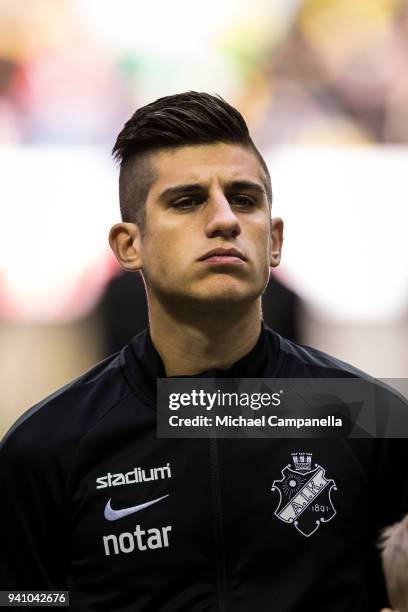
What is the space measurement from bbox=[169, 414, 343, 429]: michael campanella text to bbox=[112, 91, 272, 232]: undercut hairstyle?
13.1 inches

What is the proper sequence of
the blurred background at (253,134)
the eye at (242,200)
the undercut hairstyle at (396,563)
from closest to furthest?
1. the undercut hairstyle at (396,563)
2. the eye at (242,200)
3. the blurred background at (253,134)

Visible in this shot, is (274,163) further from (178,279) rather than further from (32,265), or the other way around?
(32,265)

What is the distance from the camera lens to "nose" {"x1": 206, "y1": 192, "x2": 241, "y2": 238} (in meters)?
1.21

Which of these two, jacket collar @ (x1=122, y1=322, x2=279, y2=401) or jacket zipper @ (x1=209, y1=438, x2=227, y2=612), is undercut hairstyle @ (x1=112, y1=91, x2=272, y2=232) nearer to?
jacket collar @ (x1=122, y1=322, x2=279, y2=401)

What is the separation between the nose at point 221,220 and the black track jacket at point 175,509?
8.5 inches

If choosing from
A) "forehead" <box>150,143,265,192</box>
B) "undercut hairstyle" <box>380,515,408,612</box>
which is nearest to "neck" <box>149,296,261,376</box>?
"forehead" <box>150,143,265,192</box>

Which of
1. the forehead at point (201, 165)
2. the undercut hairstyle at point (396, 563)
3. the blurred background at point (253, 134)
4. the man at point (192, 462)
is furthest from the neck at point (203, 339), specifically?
the undercut hairstyle at point (396, 563)

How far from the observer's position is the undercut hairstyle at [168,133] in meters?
1.29

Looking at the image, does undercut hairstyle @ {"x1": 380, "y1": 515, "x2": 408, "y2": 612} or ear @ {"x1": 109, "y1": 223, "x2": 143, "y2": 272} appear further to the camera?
ear @ {"x1": 109, "y1": 223, "x2": 143, "y2": 272}

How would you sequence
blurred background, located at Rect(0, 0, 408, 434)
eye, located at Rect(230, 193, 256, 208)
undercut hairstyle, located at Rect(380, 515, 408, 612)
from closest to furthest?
undercut hairstyle, located at Rect(380, 515, 408, 612) → eye, located at Rect(230, 193, 256, 208) → blurred background, located at Rect(0, 0, 408, 434)

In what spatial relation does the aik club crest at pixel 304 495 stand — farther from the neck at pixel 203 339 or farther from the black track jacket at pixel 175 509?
the neck at pixel 203 339

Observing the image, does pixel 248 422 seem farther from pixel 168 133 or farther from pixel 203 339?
pixel 168 133

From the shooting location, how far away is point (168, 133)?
4.22 ft

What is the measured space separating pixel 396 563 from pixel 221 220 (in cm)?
58
